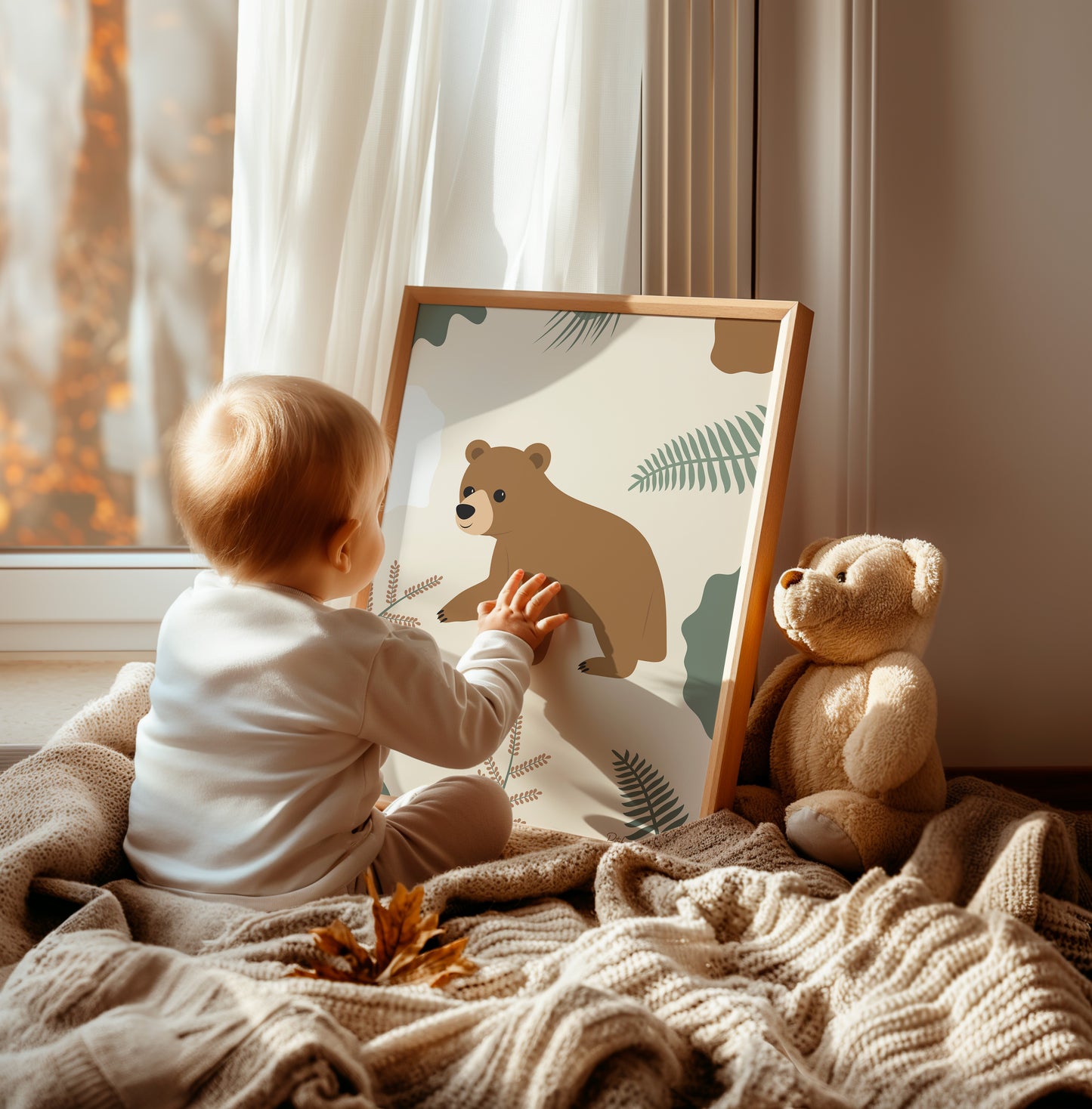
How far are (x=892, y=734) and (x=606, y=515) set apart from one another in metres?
0.38

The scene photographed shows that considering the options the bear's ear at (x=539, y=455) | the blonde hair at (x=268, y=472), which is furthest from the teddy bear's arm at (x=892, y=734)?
the blonde hair at (x=268, y=472)

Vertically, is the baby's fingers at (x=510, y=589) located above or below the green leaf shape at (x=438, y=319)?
below

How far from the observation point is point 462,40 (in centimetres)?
130

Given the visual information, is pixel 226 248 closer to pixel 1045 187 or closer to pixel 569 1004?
pixel 1045 187

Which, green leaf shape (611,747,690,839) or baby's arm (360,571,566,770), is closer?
baby's arm (360,571,566,770)

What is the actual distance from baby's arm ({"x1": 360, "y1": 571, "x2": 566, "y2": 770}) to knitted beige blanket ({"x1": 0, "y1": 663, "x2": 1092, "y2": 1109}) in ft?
0.40

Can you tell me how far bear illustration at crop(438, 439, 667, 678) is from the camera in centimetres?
112

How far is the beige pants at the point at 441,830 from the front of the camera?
0.97m

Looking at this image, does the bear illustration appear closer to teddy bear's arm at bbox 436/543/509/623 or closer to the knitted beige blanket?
teddy bear's arm at bbox 436/543/509/623

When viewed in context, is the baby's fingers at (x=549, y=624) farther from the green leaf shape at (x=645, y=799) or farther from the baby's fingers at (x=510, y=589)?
the green leaf shape at (x=645, y=799)

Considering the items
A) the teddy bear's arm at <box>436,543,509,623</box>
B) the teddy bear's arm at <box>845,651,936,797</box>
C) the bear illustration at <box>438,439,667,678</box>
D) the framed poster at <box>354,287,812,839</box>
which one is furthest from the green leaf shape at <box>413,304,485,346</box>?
the teddy bear's arm at <box>845,651,936,797</box>

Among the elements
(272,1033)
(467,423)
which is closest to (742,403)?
(467,423)

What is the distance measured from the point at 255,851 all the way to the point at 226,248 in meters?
0.96

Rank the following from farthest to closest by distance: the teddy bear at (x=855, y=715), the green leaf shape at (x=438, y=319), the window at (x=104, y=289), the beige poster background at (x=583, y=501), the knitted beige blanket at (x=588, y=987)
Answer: the window at (x=104, y=289) → the green leaf shape at (x=438, y=319) → the beige poster background at (x=583, y=501) → the teddy bear at (x=855, y=715) → the knitted beige blanket at (x=588, y=987)
